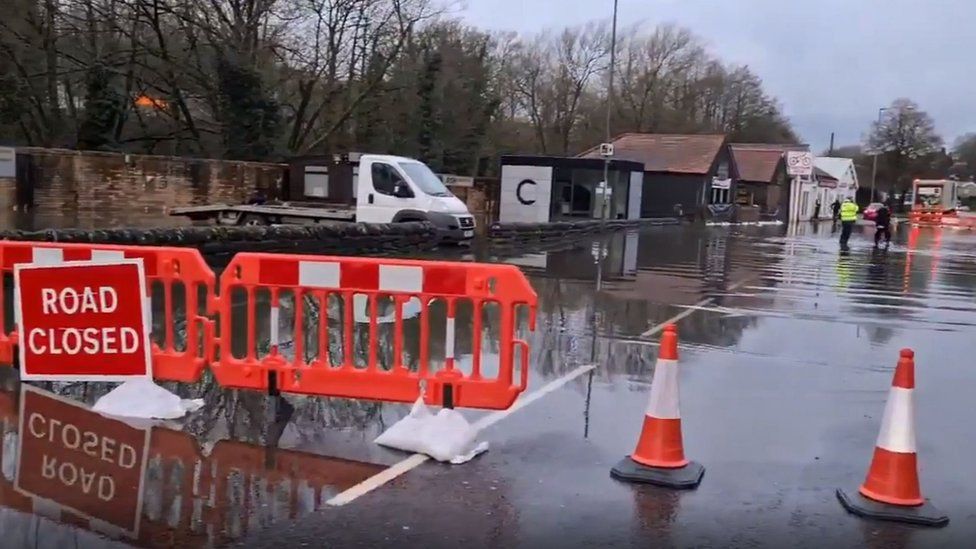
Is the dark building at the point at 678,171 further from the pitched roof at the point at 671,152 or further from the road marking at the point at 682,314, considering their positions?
the road marking at the point at 682,314

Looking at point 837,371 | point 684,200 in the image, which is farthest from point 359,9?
point 837,371

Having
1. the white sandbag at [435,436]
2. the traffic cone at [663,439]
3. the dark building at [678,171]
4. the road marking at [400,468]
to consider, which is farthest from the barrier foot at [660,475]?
the dark building at [678,171]

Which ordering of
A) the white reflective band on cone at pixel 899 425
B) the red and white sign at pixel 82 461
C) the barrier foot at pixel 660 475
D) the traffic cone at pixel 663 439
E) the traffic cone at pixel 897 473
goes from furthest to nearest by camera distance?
the traffic cone at pixel 663 439 → the barrier foot at pixel 660 475 → the white reflective band on cone at pixel 899 425 → the traffic cone at pixel 897 473 → the red and white sign at pixel 82 461

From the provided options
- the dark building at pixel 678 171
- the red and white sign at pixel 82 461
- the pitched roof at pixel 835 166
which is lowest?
the red and white sign at pixel 82 461

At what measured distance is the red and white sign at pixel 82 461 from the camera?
5016 mm

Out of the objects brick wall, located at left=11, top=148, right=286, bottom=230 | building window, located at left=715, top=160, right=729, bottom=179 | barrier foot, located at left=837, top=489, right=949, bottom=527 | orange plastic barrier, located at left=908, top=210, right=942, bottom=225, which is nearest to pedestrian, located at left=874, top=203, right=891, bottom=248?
brick wall, located at left=11, top=148, right=286, bottom=230

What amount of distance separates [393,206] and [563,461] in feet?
56.0

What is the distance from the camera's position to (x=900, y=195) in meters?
97.5

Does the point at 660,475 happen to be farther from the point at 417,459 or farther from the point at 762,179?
the point at 762,179

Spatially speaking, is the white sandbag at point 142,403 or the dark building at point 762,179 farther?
the dark building at point 762,179

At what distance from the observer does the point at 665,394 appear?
581 centimetres

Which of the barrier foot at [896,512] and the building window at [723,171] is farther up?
the building window at [723,171]

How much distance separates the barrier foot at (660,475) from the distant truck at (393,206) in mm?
16598

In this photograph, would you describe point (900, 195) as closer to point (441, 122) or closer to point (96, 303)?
point (441, 122)
